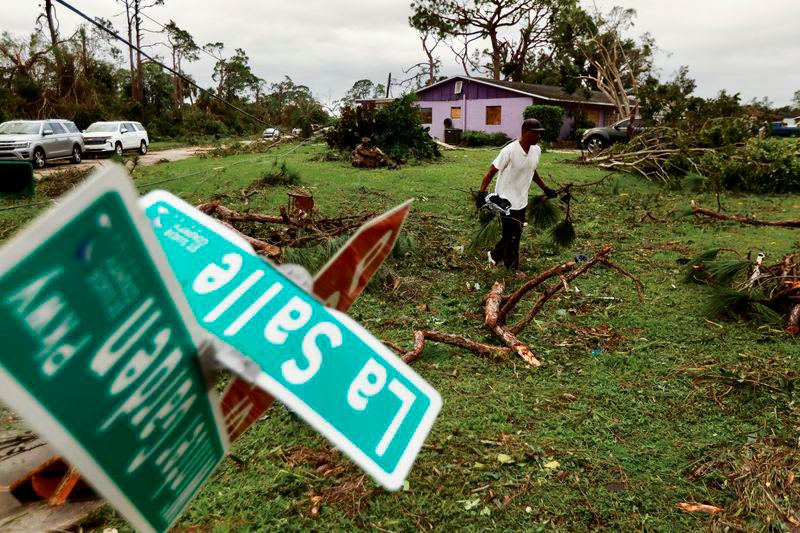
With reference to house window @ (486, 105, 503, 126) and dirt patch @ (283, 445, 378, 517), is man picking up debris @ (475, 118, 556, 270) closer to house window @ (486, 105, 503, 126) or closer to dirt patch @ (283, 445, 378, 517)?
dirt patch @ (283, 445, 378, 517)

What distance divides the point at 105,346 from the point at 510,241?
17.2 ft

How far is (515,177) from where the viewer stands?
17.3 ft

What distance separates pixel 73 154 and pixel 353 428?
17.5 meters

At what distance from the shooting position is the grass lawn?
94.3 inches

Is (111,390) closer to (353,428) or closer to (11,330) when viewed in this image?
(11,330)

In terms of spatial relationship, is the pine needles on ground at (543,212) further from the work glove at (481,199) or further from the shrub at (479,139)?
the shrub at (479,139)

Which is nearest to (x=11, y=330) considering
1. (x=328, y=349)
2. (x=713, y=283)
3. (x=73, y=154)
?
(x=328, y=349)

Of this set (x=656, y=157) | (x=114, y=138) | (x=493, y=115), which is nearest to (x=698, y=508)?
(x=656, y=157)

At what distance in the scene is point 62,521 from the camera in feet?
8.07

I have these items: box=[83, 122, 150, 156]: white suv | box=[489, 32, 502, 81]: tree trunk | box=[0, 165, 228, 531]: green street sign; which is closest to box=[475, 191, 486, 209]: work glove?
box=[0, 165, 228, 531]: green street sign

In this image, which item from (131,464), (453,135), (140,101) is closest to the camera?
(131,464)

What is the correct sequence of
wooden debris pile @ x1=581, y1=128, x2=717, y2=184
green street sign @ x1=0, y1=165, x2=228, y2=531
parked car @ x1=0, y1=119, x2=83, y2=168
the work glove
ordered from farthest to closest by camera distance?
parked car @ x1=0, y1=119, x2=83, y2=168 → wooden debris pile @ x1=581, y1=128, x2=717, y2=184 → the work glove → green street sign @ x1=0, y1=165, x2=228, y2=531

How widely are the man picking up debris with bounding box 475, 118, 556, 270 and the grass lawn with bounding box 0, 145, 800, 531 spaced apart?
1.86 ft

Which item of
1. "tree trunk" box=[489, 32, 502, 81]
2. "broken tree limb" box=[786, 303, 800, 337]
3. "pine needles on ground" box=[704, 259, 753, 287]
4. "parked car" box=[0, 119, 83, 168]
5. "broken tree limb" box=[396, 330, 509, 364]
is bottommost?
"broken tree limb" box=[396, 330, 509, 364]
